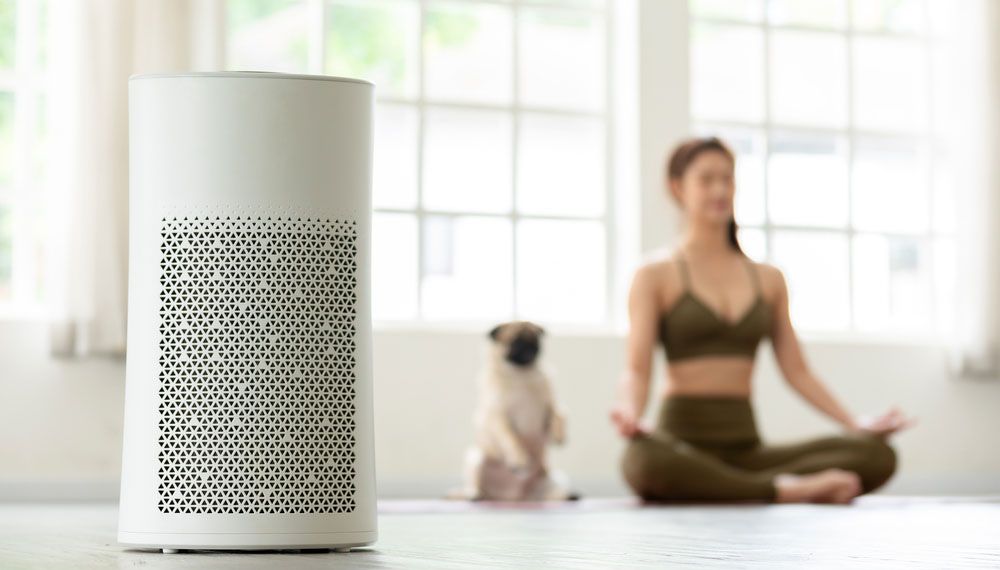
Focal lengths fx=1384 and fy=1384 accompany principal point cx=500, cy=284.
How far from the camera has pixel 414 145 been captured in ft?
14.7

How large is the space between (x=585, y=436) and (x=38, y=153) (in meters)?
1.88

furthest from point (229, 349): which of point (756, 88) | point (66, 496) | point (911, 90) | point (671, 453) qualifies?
point (911, 90)

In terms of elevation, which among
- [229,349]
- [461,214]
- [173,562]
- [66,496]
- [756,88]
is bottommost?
[66,496]

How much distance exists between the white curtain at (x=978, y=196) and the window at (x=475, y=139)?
1323 millimetres

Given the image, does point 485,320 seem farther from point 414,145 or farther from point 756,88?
point 756,88

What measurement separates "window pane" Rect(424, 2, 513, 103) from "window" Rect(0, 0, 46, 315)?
1.21m

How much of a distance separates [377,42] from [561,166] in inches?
29.4

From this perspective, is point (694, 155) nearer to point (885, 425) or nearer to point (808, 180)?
point (885, 425)

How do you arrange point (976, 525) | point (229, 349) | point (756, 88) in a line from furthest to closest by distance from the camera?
point (756, 88) → point (976, 525) → point (229, 349)

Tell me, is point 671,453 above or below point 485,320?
below

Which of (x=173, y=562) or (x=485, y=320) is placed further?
(x=485, y=320)

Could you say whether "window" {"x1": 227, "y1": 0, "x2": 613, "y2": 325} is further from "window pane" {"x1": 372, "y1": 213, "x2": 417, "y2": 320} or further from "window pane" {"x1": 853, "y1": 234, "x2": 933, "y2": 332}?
"window pane" {"x1": 853, "y1": 234, "x2": 933, "y2": 332}

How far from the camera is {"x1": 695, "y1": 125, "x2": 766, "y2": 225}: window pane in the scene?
4898 mm

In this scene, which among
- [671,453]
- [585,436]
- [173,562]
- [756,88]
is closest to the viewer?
[173,562]
